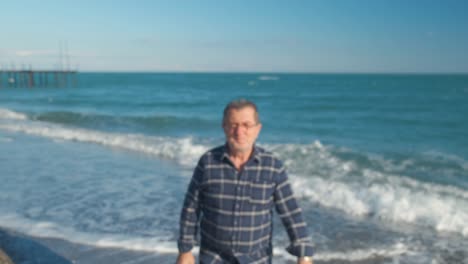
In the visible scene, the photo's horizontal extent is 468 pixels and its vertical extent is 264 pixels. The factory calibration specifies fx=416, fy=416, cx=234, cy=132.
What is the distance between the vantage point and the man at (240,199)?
232 cm

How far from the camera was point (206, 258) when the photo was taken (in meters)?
2.50

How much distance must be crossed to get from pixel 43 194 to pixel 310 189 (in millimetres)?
5444

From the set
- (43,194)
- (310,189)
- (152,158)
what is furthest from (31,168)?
(310,189)

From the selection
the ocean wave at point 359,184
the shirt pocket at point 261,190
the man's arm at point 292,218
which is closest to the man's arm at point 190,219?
the shirt pocket at point 261,190

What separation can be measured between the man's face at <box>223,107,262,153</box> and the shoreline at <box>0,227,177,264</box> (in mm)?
3352

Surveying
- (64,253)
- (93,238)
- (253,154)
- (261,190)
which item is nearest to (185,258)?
(261,190)

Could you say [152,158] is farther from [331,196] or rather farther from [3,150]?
[331,196]

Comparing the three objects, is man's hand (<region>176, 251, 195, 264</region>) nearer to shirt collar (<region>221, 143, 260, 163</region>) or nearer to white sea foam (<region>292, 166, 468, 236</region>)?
shirt collar (<region>221, 143, 260, 163</region>)

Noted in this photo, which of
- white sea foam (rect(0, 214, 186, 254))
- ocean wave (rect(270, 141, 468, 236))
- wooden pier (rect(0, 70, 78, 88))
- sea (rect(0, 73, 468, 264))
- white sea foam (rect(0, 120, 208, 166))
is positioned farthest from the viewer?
wooden pier (rect(0, 70, 78, 88))

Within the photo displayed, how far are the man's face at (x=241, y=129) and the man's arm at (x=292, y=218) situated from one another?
0.29 meters

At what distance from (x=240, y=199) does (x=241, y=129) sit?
0.39m

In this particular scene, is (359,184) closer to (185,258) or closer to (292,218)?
(292,218)

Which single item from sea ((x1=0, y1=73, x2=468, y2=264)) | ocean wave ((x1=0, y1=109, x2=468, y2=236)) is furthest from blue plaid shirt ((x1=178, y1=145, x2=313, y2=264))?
ocean wave ((x1=0, y1=109, x2=468, y2=236))

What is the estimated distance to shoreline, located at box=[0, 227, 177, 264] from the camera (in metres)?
5.13
